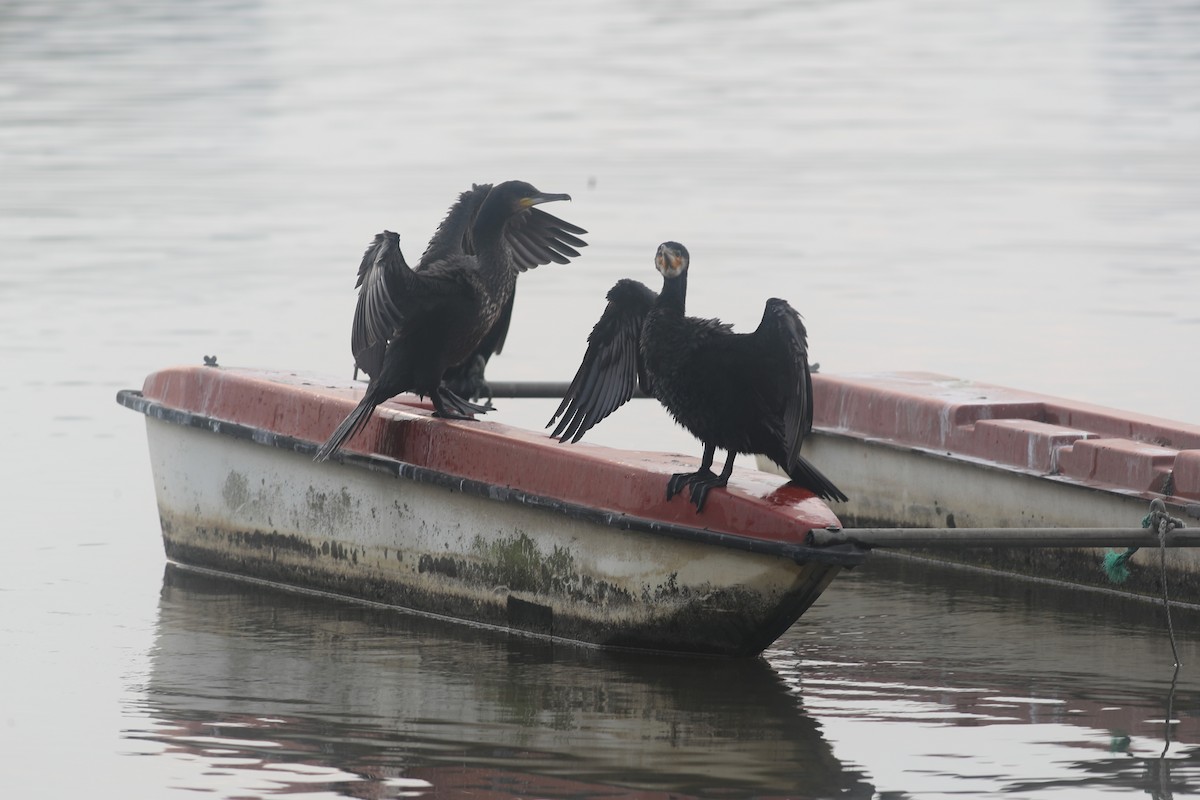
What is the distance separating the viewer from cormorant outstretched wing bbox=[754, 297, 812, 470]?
26.5 feet

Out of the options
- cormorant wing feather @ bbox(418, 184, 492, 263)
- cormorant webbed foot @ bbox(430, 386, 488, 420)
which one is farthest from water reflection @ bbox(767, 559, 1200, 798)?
cormorant wing feather @ bbox(418, 184, 492, 263)

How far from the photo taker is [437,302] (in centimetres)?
Result: 932

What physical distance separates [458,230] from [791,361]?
2404 millimetres

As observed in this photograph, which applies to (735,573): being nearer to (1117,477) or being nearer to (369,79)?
(1117,477)

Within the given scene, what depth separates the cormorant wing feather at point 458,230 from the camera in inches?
389

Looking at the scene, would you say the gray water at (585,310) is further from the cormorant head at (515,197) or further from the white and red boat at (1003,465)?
the cormorant head at (515,197)

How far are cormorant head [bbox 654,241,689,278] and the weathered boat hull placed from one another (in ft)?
2.57

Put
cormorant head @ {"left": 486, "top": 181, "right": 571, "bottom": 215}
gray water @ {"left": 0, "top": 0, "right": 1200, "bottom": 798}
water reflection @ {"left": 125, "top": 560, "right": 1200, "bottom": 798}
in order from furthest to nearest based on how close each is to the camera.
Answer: cormorant head @ {"left": 486, "top": 181, "right": 571, "bottom": 215}, gray water @ {"left": 0, "top": 0, "right": 1200, "bottom": 798}, water reflection @ {"left": 125, "top": 560, "right": 1200, "bottom": 798}

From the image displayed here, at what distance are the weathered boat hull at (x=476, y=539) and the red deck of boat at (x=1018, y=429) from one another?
195 centimetres

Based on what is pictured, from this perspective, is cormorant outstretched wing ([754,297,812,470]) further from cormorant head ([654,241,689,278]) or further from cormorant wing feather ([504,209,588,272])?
cormorant wing feather ([504,209,588,272])

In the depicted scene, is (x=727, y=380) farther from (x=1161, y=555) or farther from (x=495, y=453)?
(x=1161, y=555)

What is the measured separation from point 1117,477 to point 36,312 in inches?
417

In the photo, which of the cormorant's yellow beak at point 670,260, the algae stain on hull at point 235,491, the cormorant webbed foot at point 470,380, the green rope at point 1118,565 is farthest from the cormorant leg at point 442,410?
the green rope at point 1118,565

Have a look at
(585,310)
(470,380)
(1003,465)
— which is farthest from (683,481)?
(585,310)
